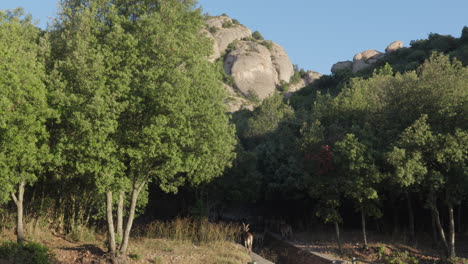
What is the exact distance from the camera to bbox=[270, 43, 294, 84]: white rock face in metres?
125

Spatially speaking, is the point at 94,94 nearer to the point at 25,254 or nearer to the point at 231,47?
the point at 25,254

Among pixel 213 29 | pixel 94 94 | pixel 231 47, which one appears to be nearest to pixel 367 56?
pixel 231 47

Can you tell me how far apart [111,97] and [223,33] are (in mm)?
119346

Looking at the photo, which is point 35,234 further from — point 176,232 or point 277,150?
point 277,150

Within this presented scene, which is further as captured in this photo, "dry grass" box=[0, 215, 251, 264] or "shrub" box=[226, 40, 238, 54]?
"shrub" box=[226, 40, 238, 54]

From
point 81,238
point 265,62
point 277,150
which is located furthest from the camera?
point 265,62

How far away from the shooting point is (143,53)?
Answer: 13883 mm

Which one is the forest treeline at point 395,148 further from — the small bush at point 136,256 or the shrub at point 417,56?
the shrub at point 417,56

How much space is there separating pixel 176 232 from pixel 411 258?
12.6 metres

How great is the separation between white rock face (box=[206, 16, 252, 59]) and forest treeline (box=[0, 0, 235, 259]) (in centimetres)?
10498

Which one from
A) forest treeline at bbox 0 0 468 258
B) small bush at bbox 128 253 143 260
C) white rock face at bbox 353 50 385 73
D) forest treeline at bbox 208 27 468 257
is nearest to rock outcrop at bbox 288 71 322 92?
white rock face at bbox 353 50 385 73

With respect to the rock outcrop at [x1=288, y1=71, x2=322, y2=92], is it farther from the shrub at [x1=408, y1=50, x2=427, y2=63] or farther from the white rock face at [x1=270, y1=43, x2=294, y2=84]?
the shrub at [x1=408, y1=50, x2=427, y2=63]

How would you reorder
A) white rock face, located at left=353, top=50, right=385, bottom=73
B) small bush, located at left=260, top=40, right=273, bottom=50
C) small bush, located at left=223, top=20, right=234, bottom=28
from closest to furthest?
white rock face, located at left=353, top=50, right=385, bottom=73 → small bush, located at left=260, top=40, right=273, bottom=50 → small bush, located at left=223, top=20, right=234, bottom=28

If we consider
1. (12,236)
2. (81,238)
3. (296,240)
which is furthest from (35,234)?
(296,240)
